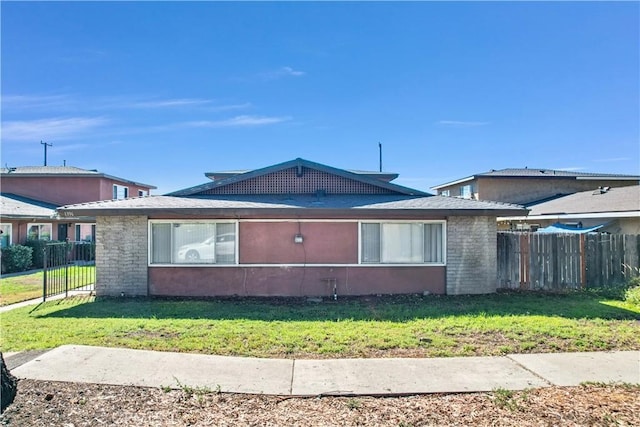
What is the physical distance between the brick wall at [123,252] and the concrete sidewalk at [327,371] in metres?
4.76

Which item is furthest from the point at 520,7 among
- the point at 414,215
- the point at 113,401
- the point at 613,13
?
the point at 113,401

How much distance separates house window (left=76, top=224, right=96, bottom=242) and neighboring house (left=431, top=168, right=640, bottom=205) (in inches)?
1010

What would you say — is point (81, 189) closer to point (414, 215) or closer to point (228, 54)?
point (228, 54)

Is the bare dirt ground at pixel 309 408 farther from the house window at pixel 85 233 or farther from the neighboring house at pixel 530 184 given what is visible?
the neighboring house at pixel 530 184

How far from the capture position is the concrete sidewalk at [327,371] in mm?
4668

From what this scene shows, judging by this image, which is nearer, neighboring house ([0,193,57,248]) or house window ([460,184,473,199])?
neighboring house ([0,193,57,248])

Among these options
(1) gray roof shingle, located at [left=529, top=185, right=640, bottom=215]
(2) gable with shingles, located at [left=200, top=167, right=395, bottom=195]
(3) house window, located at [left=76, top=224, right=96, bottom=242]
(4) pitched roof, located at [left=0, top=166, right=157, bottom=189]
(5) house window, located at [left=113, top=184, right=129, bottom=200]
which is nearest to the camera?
(2) gable with shingles, located at [left=200, top=167, right=395, bottom=195]

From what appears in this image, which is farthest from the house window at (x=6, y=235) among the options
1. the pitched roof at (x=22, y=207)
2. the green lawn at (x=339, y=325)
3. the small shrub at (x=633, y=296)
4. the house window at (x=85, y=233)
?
the small shrub at (x=633, y=296)

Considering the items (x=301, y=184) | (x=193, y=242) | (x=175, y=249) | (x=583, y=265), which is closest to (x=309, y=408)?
(x=193, y=242)

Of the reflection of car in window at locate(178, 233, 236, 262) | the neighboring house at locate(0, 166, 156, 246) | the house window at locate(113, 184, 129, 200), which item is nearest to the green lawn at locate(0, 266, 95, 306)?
the reflection of car in window at locate(178, 233, 236, 262)

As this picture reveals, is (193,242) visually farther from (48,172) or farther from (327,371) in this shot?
(48,172)

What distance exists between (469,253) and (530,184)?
19713 mm

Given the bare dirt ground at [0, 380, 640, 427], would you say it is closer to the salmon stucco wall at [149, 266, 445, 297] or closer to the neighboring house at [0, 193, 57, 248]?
the salmon stucco wall at [149, 266, 445, 297]

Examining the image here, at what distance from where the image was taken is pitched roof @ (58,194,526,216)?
1005cm
